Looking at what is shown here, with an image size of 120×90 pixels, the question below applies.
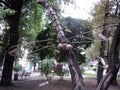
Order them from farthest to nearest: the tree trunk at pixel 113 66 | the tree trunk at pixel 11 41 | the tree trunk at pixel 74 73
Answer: the tree trunk at pixel 11 41
the tree trunk at pixel 113 66
the tree trunk at pixel 74 73

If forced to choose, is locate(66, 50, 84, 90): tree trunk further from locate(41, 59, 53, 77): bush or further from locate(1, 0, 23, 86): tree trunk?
locate(41, 59, 53, 77): bush

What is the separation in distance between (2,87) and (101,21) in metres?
8.81

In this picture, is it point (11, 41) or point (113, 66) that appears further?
point (11, 41)


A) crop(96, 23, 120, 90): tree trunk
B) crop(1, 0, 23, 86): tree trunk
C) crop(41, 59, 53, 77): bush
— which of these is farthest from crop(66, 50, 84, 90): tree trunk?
crop(41, 59, 53, 77): bush

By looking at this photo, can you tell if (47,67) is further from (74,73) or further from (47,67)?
(74,73)

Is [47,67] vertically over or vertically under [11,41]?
under

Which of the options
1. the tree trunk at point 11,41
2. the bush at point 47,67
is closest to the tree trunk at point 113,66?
the tree trunk at point 11,41

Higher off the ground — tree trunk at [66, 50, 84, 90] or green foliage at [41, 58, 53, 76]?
green foliage at [41, 58, 53, 76]

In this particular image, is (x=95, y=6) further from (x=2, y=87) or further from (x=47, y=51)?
(x=2, y=87)

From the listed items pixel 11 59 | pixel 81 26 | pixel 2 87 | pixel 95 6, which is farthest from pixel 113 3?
pixel 2 87

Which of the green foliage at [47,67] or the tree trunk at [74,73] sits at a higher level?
the green foliage at [47,67]

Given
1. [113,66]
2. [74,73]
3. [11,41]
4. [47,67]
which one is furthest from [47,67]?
[74,73]

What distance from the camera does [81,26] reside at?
63.0 ft

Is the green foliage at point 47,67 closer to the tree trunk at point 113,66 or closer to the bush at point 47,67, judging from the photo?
the bush at point 47,67
